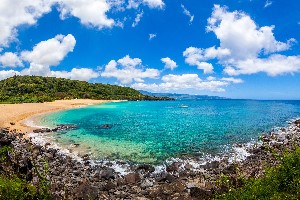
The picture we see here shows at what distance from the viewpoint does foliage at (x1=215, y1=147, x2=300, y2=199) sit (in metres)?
12.7

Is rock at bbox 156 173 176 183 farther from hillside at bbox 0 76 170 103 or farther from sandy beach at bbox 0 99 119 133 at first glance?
hillside at bbox 0 76 170 103

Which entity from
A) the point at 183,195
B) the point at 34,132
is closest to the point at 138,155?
the point at 183,195

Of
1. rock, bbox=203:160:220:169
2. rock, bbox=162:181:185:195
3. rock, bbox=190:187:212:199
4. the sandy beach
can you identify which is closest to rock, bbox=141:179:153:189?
rock, bbox=162:181:185:195

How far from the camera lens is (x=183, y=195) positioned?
19.0 metres

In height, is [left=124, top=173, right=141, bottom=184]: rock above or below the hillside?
below

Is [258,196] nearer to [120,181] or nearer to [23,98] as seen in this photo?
[120,181]

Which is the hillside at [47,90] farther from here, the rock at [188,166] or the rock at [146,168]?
the rock at [188,166]

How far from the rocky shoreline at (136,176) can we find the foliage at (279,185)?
975 mm

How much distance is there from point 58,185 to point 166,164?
10.5 meters

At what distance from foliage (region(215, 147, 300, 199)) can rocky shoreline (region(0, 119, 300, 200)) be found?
98 cm

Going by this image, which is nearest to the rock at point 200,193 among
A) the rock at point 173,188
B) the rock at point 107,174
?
the rock at point 173,188

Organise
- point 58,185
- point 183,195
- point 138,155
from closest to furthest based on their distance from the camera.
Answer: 1. point 183,195
2. point 58,185
3. point 138,155

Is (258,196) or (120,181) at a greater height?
(258,196)

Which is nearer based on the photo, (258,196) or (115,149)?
(258,196)
